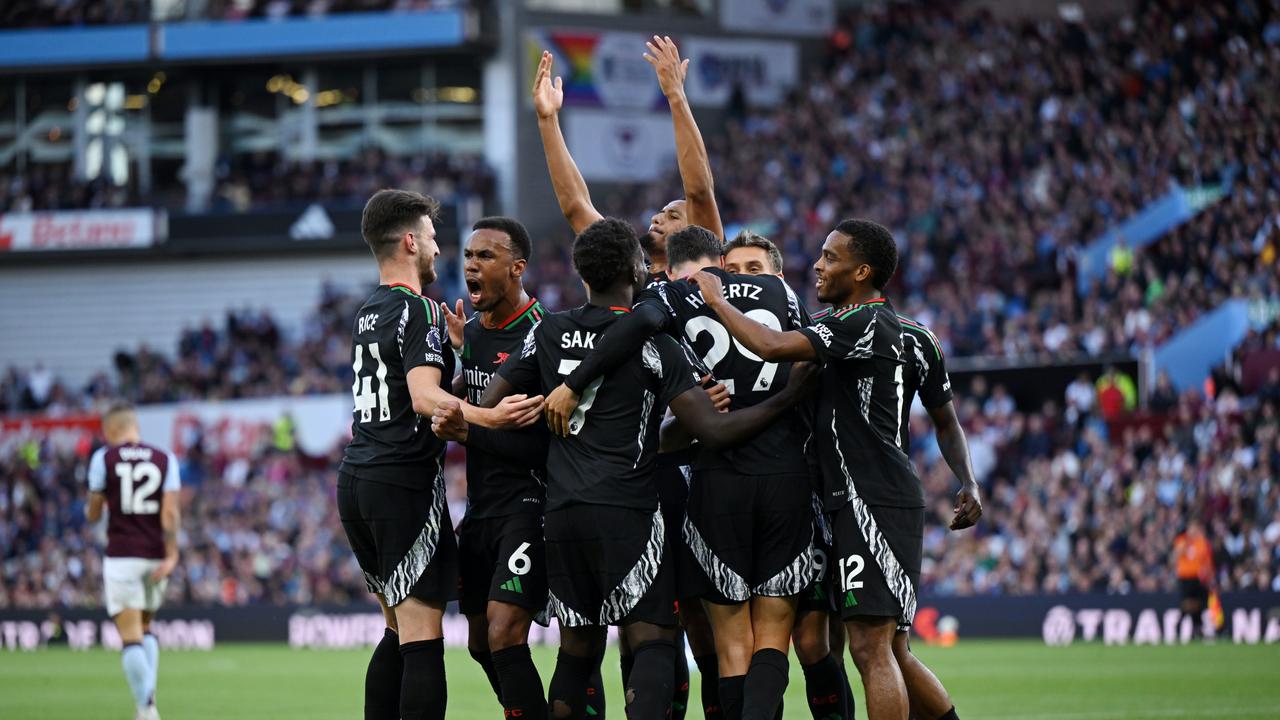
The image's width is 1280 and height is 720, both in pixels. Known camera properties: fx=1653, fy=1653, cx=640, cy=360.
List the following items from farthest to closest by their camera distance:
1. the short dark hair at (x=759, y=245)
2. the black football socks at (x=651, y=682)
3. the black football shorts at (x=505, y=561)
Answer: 1. the short dark hair at (x=759, y=245)
2. the black football shorts at (x=505, y=561)
3. the black football socks at (x=651, y=682)

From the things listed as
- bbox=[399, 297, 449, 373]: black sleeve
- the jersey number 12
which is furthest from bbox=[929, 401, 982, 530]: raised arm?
the jersey number 12

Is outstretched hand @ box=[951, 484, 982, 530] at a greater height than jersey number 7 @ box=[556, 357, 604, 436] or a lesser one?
lesser

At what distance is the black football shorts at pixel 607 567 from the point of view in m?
8.05

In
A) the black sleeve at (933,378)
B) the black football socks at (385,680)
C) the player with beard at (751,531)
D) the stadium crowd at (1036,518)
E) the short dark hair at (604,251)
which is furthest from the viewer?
the stadium crowd at (1036,518)

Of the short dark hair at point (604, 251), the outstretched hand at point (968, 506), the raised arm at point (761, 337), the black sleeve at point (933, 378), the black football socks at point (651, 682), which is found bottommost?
the black football socks at point (651, 682)

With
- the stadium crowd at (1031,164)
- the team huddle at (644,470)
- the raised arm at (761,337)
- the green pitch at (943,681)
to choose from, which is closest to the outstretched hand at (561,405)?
the team huddle at (644,470)

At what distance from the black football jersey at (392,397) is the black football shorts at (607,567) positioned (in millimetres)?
837

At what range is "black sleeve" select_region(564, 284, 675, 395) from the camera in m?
8.06

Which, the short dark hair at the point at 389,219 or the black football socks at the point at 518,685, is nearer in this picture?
the black football socks at the point at 518,685

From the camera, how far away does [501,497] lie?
8656 millimetres

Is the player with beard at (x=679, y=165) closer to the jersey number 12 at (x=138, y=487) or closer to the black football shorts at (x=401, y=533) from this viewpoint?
the black football shorts at (x=401, y=533)

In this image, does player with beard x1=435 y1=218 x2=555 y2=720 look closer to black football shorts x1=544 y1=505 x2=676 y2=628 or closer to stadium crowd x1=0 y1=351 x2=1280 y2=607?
black football shorts x1=544 y1=505 x2=676 y2=628

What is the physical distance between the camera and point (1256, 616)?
21.2 meters

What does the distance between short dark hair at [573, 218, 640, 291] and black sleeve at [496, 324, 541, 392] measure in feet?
1.31
